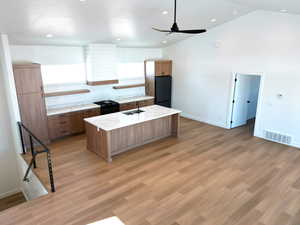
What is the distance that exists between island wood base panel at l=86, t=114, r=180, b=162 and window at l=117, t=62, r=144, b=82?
2977mm

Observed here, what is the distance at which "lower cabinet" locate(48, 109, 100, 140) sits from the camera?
20.0ft

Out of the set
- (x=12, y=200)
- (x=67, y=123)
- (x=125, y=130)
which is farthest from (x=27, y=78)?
(x=12, y=200)

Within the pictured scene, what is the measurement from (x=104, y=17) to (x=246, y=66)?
4.55 metres

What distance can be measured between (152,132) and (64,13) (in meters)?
3.71

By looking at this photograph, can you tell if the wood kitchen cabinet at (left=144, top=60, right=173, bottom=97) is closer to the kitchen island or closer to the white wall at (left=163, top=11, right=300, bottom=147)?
the white wall at (left=163, top=11, right=300, bottom=147)

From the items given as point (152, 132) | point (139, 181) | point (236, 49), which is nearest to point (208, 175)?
point (139, 181)

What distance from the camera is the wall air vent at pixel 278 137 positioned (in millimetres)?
6012

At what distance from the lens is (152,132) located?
6.14 metres

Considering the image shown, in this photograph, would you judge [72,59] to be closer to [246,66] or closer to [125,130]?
Answer: [125,130]

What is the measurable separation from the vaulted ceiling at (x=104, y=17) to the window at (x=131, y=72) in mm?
1585

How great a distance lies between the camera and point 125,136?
549 cm

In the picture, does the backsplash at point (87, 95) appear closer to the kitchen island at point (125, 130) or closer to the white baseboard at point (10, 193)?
the kitchen island at point (125, 130)

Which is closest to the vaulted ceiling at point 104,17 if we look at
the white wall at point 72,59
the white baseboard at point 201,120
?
the white wall at point 72,59

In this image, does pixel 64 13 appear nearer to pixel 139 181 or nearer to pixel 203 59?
pixel 139 181
